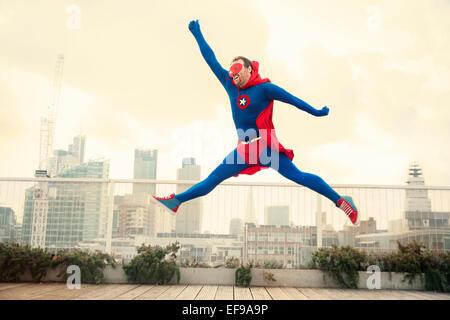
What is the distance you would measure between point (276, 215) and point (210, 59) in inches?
117

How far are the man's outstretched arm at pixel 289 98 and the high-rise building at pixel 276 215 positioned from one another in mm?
2746

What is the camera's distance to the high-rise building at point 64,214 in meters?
5.37

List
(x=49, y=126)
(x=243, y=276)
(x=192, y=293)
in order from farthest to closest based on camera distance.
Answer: (x=49, y=126) → (x=243, y=276) → (x=192, y=293)

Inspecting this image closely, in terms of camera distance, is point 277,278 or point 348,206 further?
point 277,278

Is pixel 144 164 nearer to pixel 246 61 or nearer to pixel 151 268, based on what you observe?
pixel 151 268

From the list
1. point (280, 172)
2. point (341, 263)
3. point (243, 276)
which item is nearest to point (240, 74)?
point (280, 172)

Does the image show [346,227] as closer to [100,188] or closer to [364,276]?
[364,276]

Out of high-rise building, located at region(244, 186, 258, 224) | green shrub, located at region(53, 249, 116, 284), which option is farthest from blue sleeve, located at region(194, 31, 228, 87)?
green shrub, located at region(53, 249, 116, 284)

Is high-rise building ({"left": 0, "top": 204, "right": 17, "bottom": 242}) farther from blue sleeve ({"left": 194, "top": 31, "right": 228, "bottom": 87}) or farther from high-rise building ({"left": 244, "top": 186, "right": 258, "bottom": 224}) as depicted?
blue sleeve ({"left": 194, "top": 31, "right": 228, "bottom": 87})

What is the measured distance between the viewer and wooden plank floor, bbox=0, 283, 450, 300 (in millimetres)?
4006

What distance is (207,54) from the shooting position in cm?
329

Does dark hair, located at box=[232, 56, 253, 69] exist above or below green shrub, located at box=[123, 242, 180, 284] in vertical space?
above

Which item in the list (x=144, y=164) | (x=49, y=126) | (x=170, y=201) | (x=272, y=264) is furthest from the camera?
(x=49, y=126)

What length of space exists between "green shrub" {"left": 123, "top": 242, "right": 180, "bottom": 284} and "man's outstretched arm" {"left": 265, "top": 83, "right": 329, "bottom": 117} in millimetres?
3066
